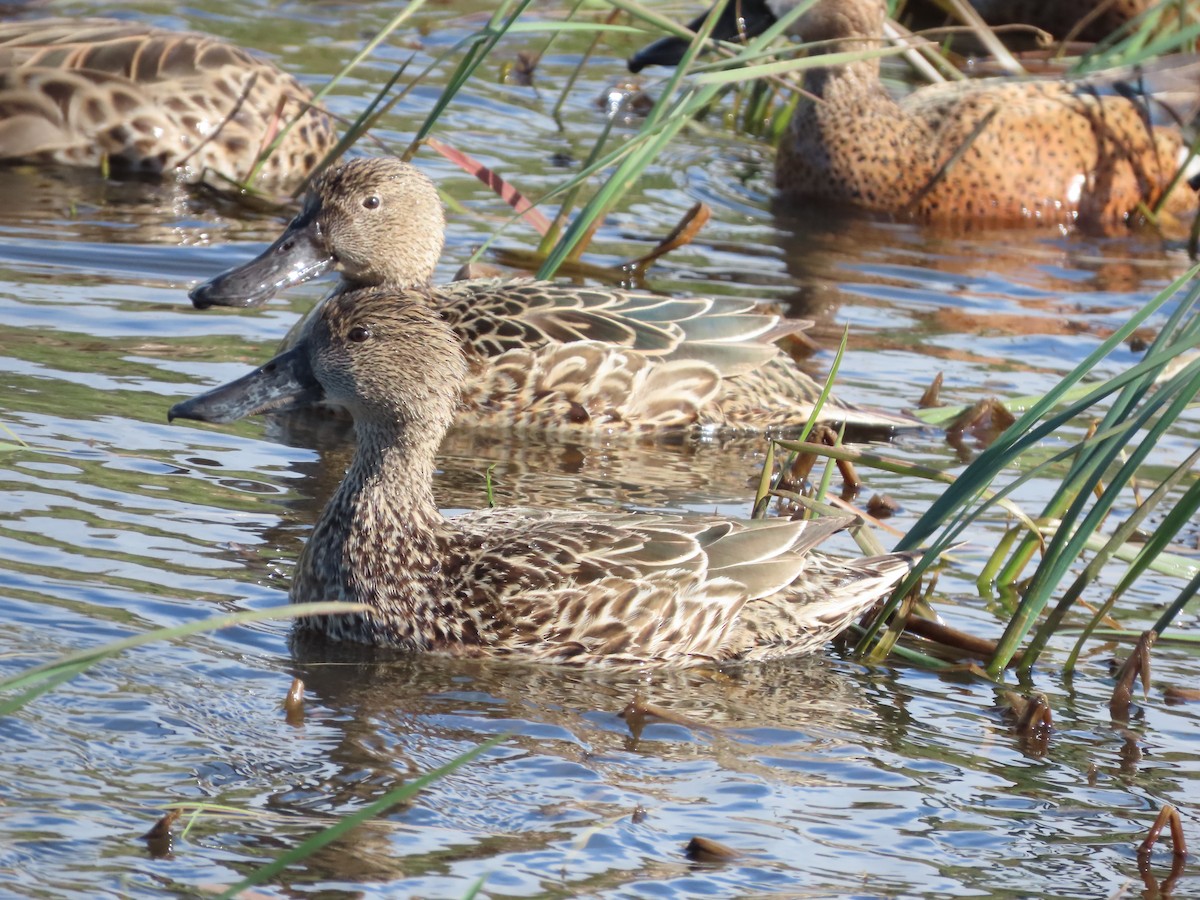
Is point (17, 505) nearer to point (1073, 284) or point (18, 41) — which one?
point (18, 41)

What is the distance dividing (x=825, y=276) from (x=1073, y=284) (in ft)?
4.16

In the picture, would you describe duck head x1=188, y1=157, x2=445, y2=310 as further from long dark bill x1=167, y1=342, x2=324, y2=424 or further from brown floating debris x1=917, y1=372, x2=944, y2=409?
brown floating debris x1=917, y1=372, x2=944, y2=409

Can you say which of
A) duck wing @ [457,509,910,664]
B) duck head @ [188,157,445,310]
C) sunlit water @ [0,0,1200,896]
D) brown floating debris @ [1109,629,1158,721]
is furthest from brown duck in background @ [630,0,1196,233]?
brown floating debris @ [1109,629,1158,721]

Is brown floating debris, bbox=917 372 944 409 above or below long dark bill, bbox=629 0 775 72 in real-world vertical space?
below

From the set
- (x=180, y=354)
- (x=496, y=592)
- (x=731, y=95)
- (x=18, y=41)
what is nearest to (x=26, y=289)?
(x=180, y=354)

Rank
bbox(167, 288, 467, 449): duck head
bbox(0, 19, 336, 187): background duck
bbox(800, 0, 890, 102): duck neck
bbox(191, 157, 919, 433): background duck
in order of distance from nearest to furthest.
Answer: bbox(167, 288, 467, 449): duck head, bbox(191, 157, 919, 433): background duck, bbox(0, 19, 336, 187): background duck, bbox(800, 0, 890, 102): duck neck

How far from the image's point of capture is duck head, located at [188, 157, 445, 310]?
7.48 meters

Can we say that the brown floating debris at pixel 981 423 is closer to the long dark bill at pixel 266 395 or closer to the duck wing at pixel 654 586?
the duck wing at pixel 654 586

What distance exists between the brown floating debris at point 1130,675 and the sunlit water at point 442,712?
0.04 meters

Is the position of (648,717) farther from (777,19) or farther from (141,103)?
(141,103)

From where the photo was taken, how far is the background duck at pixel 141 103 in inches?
397

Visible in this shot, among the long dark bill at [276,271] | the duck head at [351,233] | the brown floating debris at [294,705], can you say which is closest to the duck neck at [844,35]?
the duck head at [351,233]

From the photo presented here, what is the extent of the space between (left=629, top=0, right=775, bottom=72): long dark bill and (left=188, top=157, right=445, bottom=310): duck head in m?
3.50

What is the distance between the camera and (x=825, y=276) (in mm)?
9938
